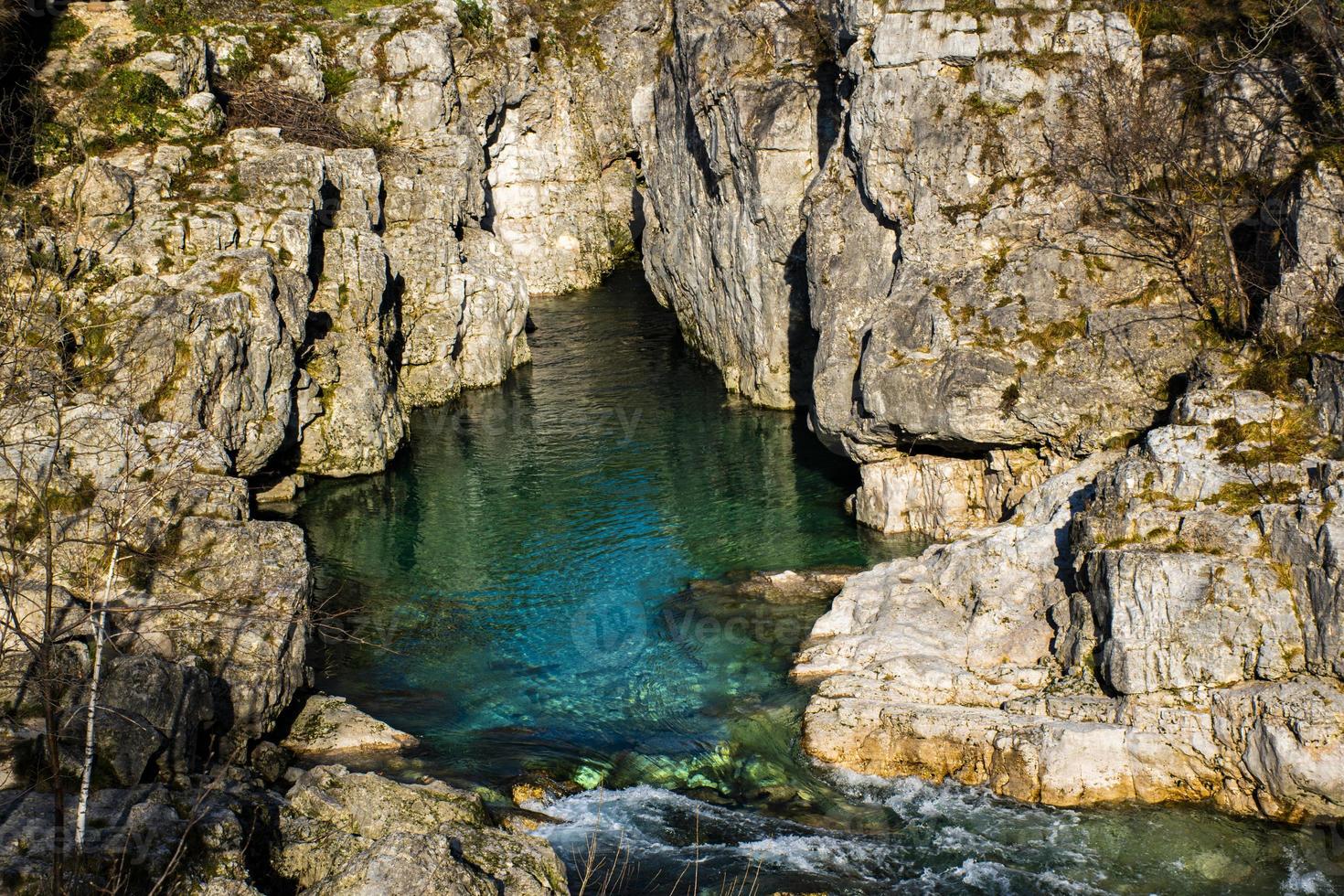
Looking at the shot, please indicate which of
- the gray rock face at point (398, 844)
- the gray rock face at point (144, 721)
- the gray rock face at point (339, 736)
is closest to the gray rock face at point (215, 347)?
the gray rock face at point (339, 736)

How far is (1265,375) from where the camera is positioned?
20172 millimetres

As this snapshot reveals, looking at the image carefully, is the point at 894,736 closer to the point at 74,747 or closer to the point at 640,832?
the point at 640,832

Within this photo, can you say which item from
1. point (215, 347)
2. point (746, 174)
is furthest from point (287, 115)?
point (746, 174)

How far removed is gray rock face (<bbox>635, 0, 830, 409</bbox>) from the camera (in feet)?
114

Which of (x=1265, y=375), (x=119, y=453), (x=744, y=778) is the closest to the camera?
(x=744, y=778)

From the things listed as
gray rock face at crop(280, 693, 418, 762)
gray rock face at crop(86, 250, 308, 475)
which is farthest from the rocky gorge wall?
gray rock face at crop(86, 250, 308, 475)

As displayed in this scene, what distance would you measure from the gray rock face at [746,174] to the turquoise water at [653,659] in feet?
8.37

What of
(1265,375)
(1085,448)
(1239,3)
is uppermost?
(1239,3)

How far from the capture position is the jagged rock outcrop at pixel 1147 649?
15852mm

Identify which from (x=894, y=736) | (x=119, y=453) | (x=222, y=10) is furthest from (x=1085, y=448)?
(x=222, y=10)

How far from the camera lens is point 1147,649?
16969mm

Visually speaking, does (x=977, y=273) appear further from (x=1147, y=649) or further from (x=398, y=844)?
(x=398, y=844)

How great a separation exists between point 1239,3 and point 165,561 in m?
27.4

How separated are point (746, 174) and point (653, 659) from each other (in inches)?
804
